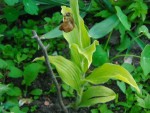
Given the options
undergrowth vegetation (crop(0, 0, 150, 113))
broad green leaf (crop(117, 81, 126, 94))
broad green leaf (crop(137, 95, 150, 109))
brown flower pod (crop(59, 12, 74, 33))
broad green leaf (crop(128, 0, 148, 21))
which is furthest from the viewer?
broad green leaf (crop(128, 0, 148, 21))

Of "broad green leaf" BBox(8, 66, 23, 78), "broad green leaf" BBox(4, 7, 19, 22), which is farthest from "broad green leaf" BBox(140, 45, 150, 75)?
"broad green leaf" BBox(4, 7, 19, 22)

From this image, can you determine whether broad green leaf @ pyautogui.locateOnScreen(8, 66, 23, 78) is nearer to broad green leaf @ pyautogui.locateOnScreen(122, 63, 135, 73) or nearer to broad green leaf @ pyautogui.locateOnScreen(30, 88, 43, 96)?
broad green leaf @ pyautogui.locateOnScreen(30, 88, 43, 96)

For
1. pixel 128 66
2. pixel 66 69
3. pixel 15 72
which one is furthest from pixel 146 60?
pixel 15 72

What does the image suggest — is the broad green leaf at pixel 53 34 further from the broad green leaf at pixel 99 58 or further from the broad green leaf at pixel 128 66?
the broad green leaf at pixel 128 66

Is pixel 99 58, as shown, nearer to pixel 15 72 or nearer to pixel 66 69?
pixel 66 69

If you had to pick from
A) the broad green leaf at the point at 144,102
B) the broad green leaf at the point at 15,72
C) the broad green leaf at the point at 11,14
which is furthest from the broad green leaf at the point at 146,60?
the broad green leaf at the point at 11,14

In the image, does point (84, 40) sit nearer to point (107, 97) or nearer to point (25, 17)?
point (107, 97)
